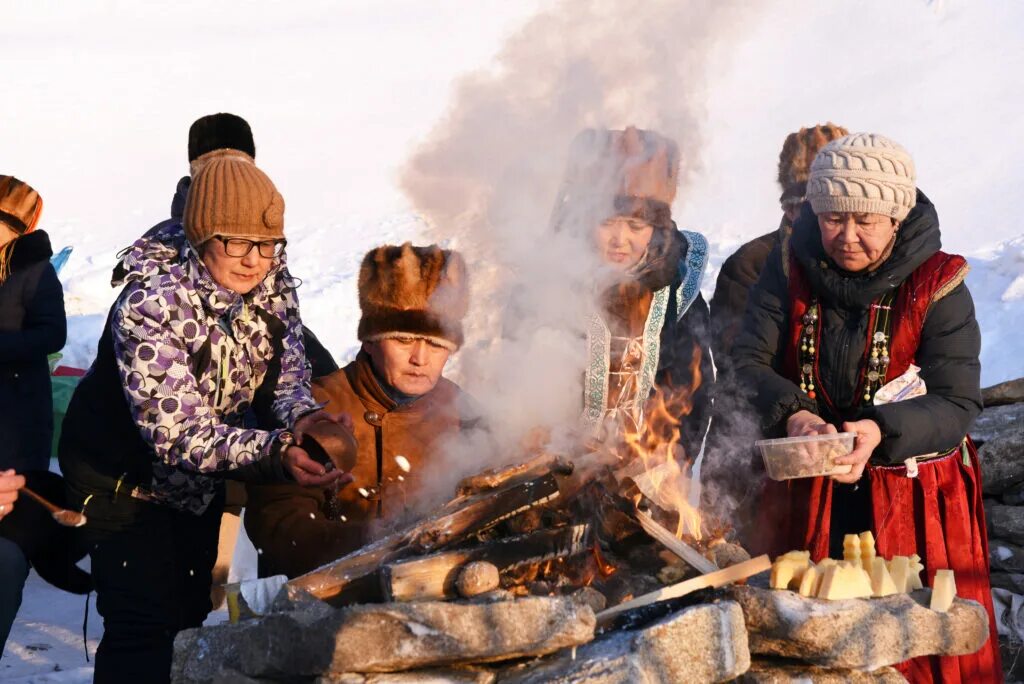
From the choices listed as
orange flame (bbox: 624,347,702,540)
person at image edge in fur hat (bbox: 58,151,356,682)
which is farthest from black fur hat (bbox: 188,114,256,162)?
orange flame (bbox: 624,347,702,540)

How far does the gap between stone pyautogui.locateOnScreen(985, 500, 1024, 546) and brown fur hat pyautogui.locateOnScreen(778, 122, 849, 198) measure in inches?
73.4

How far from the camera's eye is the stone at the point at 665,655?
2717mm

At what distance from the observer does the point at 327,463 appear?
11.0 ft

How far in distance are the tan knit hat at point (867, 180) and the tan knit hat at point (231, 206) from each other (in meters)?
1.76

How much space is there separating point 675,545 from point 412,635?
88 cm

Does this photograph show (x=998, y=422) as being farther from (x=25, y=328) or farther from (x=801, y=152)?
(x=25, y=328)

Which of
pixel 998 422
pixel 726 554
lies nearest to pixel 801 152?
pixel 998 422

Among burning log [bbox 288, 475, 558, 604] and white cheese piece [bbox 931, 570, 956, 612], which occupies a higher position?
burning log [bbox 288, 475, 558, 604]

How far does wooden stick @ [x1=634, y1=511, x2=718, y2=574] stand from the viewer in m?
3.18

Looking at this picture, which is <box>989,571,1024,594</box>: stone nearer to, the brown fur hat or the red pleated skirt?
the red pleated skirt

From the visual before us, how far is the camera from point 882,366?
11.9 ft

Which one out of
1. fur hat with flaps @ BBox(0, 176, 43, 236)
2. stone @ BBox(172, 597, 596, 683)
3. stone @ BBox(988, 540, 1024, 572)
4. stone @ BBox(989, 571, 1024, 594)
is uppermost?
fur hat with flaps @ BBox(0, 176, 43, 236)

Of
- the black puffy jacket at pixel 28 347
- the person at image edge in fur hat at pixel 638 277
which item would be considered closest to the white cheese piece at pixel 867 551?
the person at image edge in fur hat at pixel 638 277

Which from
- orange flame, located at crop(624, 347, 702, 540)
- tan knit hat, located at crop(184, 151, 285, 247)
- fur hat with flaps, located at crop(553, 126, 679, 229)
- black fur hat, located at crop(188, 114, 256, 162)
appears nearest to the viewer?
tan knit hat, located at crop(184, 151, 285, 247)
